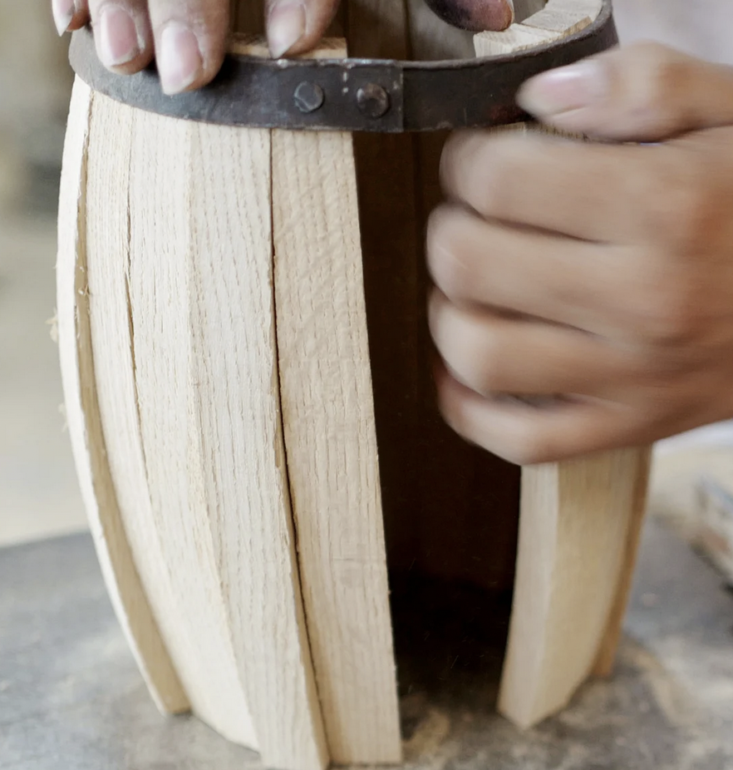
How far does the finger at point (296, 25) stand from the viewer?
53 cm

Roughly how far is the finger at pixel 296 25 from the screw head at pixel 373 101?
0.15 feet

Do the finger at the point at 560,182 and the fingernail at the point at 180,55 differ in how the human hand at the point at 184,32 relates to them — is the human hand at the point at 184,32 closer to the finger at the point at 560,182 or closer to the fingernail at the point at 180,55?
the fingernail at the point at 180,55

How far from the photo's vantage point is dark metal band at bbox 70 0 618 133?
53 cm

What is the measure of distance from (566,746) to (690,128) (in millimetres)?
597

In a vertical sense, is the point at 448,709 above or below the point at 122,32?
below

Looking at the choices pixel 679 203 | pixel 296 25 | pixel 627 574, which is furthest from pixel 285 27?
pixel 627 574

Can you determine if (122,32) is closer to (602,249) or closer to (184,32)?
(184,32)

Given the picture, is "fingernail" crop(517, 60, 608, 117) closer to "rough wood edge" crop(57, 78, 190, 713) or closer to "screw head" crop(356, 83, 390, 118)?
"screw head" crop(356, 83, 390, 118)

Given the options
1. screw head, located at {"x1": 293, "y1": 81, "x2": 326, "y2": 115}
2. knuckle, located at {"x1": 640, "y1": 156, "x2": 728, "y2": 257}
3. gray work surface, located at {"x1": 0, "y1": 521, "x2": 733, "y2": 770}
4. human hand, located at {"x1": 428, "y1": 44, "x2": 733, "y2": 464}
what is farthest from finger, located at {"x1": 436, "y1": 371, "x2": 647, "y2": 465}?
gray work surface, located at {"x1": 0, "y1": 521, "x2": 733, "y2": 770}

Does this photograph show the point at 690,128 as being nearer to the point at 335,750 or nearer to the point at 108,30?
the point at 108,30

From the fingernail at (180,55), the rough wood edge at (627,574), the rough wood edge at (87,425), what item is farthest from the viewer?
the rough wood edge at (627,574)

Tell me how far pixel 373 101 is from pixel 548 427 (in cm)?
26

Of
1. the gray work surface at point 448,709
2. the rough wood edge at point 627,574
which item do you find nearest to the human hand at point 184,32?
the rough wood edge at point 627,574

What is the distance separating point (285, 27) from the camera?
1.73ft
